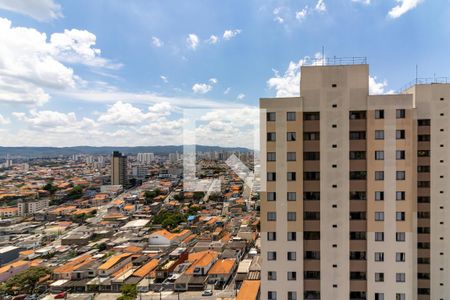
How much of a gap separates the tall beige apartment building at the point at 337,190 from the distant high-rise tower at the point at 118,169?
3165cm

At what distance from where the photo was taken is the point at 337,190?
3.93 m

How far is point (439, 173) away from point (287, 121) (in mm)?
3736

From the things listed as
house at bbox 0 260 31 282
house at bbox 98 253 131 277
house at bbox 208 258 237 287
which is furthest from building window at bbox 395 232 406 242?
house at bbox 0 260 31 282

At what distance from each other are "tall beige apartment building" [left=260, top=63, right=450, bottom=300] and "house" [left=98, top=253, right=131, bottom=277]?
9.71 m

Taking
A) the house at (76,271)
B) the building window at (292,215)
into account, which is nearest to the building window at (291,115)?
the building window at (292,215)

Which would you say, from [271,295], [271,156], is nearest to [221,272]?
[271,295]

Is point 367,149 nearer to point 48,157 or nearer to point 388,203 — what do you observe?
point 388,203

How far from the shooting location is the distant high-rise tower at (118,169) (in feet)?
109

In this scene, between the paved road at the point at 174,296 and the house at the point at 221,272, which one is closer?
the paved road at the point at 174,296

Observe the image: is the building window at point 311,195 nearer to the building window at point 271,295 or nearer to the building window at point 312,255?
the building window at point 312,255

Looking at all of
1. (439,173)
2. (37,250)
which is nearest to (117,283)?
(37,250)

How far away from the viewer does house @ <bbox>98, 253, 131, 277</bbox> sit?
37.2ft

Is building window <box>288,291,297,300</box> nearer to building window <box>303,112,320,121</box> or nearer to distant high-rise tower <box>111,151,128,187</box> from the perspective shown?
building window <box>303,112,320,121</box>

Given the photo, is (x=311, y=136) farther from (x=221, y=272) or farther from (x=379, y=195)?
(x=221, y=272)
